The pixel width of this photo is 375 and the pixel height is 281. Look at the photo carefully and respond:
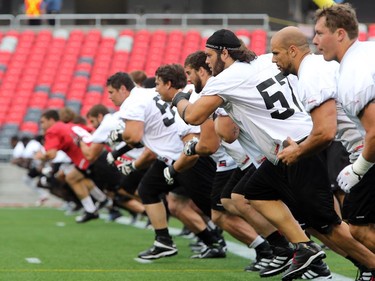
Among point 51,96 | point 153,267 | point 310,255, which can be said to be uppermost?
point 310,255

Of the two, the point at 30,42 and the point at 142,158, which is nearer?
the point at 142,158

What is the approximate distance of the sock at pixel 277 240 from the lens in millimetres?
7785

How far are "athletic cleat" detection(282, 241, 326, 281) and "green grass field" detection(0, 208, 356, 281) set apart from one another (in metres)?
1.06

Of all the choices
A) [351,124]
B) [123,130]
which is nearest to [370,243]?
[351,124]

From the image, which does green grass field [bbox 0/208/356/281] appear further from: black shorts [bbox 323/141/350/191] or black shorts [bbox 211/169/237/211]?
black shorts [bbox 323/141/350/191]

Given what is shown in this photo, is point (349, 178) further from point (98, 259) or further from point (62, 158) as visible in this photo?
point (62, 158)

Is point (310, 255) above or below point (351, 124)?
below

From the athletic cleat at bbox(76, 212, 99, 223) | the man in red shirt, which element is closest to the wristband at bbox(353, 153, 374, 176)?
the man in red shirt

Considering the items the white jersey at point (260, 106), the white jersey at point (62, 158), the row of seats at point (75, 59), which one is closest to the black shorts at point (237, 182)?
the white jersey at point (260, 106)

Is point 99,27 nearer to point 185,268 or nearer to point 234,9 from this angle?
point 234,9

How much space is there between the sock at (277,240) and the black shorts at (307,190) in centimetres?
90

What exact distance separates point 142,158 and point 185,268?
5.67ft

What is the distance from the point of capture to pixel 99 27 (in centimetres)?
2992

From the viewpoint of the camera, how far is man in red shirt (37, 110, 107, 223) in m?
14.6
